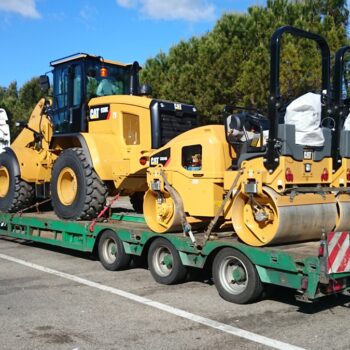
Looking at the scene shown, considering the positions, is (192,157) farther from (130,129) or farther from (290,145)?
(130,129)

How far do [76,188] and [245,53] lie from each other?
461 inches

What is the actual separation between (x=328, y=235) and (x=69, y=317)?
9.81 feet

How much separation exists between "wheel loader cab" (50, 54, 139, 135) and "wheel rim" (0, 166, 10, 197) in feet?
6.87

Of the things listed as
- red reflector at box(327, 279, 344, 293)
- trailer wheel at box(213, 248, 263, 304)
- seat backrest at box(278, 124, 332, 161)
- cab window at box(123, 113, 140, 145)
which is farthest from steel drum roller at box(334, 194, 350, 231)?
cab window at box(123, 113, 140, 145)

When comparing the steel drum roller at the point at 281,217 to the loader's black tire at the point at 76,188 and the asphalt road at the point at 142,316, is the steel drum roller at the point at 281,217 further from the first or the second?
the loader's black tire at the point at 76,188

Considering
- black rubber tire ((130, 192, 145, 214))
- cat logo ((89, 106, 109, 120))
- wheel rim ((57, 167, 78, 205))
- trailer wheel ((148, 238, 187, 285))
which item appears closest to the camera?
trailer wheel ((148, 238, 187, 285))

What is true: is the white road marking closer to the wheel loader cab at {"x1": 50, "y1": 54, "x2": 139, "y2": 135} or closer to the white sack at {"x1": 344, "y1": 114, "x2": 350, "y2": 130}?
the wheel loader cab at {"x1": 50, "y1": 54, "x2": 139, "y2": 135}

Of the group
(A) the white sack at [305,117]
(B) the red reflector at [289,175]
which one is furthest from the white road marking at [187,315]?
(A) the white sack at [305,117]

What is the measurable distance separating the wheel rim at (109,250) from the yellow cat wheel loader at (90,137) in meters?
0.81

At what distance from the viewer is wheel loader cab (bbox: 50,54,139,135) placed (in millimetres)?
10227

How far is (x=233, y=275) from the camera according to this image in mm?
6586

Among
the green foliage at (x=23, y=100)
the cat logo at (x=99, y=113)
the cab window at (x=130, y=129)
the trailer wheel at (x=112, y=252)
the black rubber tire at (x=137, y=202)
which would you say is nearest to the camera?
the trailer wheel at (x=112, y=252)

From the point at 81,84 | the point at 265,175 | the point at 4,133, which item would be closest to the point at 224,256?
the point at 265,175

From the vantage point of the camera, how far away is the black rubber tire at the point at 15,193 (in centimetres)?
1175
